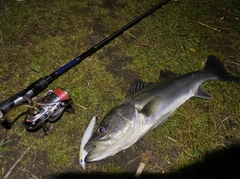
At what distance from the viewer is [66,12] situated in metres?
4.58

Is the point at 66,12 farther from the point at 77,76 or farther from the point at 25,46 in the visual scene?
the point at 77,76

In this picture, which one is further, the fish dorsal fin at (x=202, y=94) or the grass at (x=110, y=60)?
the fish dorsal fin at (x=202, y=94)

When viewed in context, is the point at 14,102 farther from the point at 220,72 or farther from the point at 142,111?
the point at 220,72

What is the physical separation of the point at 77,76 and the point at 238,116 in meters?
2.89

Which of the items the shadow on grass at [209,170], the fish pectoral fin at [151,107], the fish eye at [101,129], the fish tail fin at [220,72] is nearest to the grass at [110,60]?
the shadow on grass at [209,170]

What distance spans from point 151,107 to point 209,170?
4.06 feet

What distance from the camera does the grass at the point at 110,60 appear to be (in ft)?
9.75

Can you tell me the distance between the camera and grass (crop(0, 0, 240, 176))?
2973mm

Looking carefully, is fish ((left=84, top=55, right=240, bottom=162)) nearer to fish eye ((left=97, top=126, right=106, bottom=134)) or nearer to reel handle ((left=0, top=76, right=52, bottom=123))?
fish eye ((left=97, top=126, right=106, bottom=134))

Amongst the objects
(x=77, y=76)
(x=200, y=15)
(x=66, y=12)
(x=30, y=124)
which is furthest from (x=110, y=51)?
(x=200, y=15)

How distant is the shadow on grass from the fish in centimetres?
40

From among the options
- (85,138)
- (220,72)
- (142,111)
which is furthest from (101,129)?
(220,72)

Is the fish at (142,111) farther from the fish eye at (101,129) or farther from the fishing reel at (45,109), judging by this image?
the fishing reel at (45,109)

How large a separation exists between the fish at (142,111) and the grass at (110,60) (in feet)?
0.87
